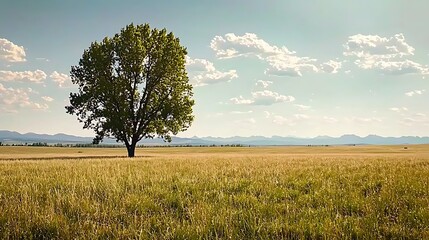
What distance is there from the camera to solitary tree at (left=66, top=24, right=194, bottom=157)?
146 ft

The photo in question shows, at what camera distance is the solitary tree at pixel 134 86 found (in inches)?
1754

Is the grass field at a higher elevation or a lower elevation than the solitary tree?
lower

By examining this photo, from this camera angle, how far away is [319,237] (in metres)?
6.19

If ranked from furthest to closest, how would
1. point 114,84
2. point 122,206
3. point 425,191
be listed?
point 114,84
point 425,191
point 122,206

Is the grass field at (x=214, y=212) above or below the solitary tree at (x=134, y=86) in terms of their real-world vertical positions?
below

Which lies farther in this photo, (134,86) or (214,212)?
(134,86)

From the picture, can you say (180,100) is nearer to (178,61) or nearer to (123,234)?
(178,61)

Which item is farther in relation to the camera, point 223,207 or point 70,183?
point 70,183

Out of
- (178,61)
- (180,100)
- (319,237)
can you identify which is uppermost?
(178,61)

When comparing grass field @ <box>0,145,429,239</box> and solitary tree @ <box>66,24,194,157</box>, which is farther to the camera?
solitary tree @ <box>66,24,194,157</box>

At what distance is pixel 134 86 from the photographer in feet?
151

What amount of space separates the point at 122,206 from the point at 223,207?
2480 mm

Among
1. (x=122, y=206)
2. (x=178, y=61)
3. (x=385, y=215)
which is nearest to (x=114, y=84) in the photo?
(x=178, y=61)

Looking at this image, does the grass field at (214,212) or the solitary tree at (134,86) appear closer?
the grass field at (214,212)
